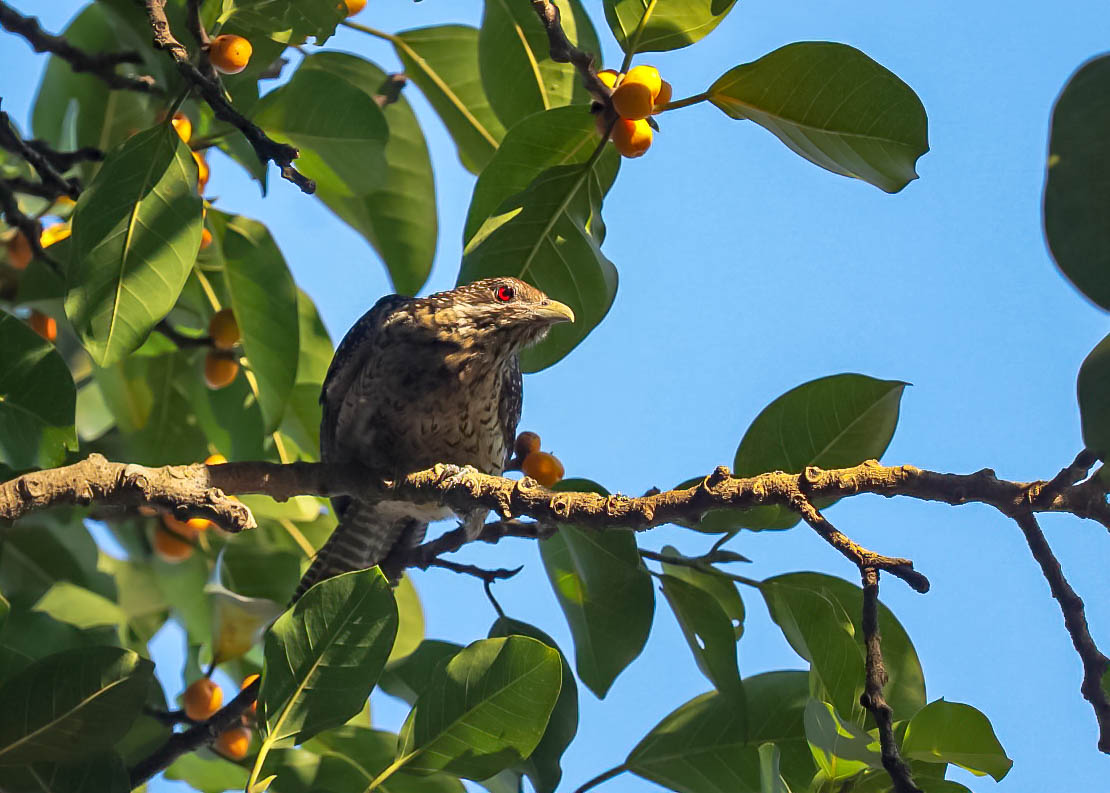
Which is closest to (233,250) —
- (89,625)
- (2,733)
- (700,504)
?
(89,625)

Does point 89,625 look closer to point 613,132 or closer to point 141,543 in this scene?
point 141,543

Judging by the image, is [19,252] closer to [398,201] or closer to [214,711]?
[398,201]

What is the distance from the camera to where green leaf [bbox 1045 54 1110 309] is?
65.2 inches

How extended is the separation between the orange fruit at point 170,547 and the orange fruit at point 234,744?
34.2 inches

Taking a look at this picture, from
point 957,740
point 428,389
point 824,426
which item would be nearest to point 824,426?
point 824,426

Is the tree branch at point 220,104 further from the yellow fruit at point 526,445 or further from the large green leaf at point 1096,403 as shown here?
the large green leaf at point 1096,403

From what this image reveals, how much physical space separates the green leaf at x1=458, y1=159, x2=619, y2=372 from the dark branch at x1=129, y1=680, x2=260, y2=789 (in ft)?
4.39

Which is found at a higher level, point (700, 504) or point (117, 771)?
point (700, 504)

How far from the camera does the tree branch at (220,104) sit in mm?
2709

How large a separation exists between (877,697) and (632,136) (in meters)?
1.48

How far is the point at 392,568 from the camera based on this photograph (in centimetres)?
352

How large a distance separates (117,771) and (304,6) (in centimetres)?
205

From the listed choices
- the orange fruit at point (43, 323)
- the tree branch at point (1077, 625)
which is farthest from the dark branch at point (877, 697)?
the orange fruit at point (43, 323)

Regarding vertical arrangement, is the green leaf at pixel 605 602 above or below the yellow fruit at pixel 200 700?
above
